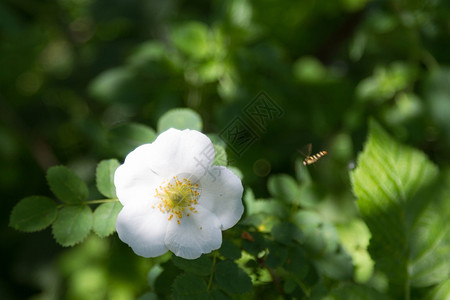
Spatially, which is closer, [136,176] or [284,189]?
[136,176]

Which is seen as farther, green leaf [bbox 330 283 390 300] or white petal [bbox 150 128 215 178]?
green leaf [bbox 330 283 390 300]

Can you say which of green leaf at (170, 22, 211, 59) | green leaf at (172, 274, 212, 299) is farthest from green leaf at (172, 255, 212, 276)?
green leaf at (170, 22, 211, 59)

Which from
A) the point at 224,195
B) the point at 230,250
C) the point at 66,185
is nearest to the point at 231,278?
the point at 230,250

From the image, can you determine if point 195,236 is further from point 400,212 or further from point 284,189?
point 400,212

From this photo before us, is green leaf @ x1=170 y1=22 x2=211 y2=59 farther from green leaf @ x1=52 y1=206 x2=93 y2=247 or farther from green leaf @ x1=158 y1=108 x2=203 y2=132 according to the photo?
green leaf @ x1=52 y1=206 x2=93 y2=247

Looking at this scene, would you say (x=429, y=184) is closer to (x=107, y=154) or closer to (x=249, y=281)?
(x=249, y=281)

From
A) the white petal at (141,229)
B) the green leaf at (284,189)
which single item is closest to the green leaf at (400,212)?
the green leaf at (284,189)
